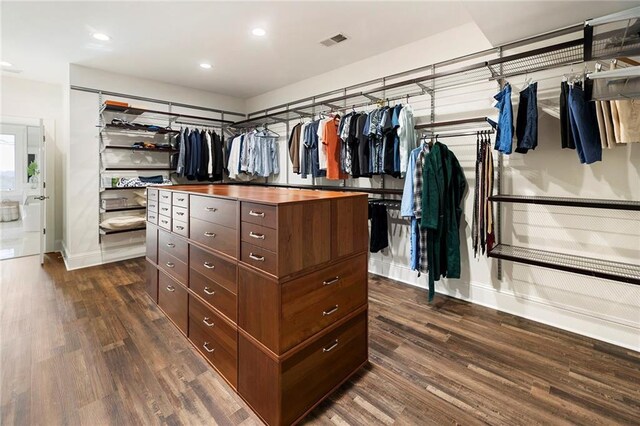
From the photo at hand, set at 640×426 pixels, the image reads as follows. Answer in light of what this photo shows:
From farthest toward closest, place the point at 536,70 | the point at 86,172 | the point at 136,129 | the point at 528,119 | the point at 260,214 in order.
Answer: the point at 136,129 < the point at 86,172 < the point at 536,70 < the point at 528,119 < the point at 260,214

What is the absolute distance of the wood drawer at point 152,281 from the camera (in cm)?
289

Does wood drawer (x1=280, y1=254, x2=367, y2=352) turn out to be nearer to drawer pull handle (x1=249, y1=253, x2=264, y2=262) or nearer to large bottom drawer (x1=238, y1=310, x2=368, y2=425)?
large bottom drawer (x1=238, y1=310, x2=368, y2=425)

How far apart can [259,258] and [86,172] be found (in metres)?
4.03

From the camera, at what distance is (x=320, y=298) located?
64.5 inches

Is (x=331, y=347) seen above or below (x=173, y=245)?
below

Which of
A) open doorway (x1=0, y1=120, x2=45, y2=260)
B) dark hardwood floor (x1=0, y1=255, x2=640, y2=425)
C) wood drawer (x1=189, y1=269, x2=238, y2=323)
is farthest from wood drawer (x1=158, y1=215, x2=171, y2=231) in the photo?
open doorway (x1=0, y1=120, x2=45, y2=260)

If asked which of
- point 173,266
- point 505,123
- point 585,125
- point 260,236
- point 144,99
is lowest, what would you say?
point 173,266

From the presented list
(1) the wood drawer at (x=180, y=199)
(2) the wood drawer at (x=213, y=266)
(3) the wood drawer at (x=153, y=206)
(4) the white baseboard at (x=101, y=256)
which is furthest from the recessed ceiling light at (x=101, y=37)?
(4) the white baseboard at (x=101, y=256)

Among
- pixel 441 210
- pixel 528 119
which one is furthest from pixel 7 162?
pixel 528 119

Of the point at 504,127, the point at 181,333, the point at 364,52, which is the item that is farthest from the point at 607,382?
the point at 364,52

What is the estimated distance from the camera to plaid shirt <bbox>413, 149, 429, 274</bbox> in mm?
2740

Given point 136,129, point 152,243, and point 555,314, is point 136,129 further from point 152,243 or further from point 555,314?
point 555,314

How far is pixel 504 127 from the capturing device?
7.74 feet

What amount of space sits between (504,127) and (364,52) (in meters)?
1.97
